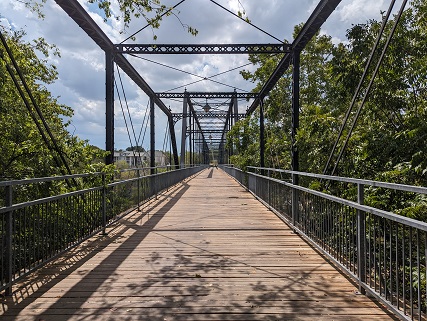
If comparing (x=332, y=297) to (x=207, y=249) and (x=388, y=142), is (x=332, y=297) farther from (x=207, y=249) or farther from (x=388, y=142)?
(x=388, y=142)

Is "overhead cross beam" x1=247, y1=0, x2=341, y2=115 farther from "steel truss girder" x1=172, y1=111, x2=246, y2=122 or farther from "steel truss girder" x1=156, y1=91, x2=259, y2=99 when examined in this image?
"steel truss girder" x1=172, y1=111, x2=246, y2=122

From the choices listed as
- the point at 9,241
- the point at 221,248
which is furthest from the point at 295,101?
the point at 9,241

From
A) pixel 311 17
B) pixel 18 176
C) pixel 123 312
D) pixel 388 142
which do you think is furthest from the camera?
pixel 311 17

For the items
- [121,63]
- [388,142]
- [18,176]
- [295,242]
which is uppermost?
[121,63]

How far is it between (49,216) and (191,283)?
1808 millimetres

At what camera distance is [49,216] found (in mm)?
4016

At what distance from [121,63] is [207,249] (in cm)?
702

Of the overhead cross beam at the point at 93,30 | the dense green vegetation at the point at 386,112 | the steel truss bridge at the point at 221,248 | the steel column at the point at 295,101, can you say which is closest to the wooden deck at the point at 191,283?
the steel truss bridge at the point at 221,248

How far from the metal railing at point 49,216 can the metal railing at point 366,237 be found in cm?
310

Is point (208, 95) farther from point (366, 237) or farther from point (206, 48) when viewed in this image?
point (366, 237)

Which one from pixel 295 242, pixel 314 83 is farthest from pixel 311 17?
pixel 314 83

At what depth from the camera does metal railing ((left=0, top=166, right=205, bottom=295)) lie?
320cm

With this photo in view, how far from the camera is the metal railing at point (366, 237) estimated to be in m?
2.50

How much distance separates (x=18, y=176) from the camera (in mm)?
6742
